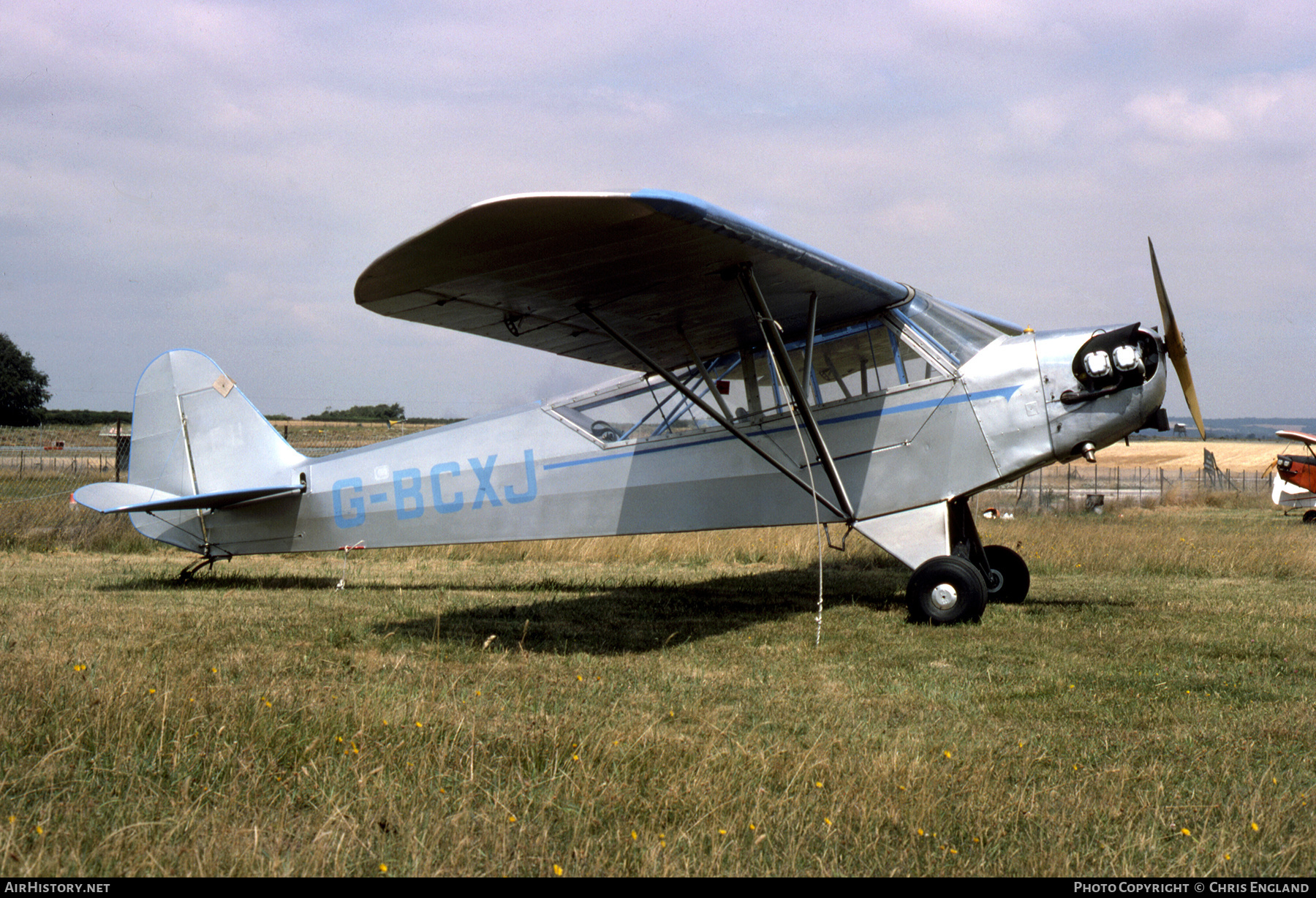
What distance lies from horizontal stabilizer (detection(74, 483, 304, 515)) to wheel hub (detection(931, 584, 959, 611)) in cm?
630

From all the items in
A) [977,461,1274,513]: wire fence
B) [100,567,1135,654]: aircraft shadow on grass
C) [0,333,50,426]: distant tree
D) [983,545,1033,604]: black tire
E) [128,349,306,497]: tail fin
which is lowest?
[100,567,1135,654]: aircraft shadow on grass

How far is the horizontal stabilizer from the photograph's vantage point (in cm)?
887

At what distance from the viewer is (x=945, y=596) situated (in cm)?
695

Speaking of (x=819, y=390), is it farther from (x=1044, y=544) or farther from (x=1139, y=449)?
(x=1139, y=449)

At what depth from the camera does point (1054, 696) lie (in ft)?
15.4

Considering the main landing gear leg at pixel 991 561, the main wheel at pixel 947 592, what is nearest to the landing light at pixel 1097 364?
the main landing gear leg at pixel 991 561

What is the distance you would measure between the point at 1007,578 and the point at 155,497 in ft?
27.6

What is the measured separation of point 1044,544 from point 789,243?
8250 millimetres

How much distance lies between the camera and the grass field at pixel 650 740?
2.63 metres

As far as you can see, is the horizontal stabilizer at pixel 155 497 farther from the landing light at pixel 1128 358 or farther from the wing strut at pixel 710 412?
the landing light at pixel 1128 358

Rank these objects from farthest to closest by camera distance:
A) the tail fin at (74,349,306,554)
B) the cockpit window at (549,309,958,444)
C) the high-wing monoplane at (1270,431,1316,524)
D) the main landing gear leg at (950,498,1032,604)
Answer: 1. the high-wing monoplane at (1270,431,1316,524)
2. the tail fin at (74,349,306,554)
3. the main landing gear leg at (950,498,1032,604)
4. the cockpit window at (549,309,958,444)

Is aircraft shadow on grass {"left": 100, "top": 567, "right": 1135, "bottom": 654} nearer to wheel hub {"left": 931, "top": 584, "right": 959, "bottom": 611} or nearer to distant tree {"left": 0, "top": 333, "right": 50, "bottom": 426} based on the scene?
wheel hub {"left": 931, "top": 584, "right": 959, "bottom": 611}

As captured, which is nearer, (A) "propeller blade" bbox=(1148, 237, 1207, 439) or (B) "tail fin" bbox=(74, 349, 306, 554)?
(A) "propeller blade" bbox=(1148, 237, 1207, 439)

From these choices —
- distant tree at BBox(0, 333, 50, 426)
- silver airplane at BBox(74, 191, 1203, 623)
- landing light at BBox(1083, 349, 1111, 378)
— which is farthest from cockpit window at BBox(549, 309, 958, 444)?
distant tree at BBox(0, 333, 50, 426)
